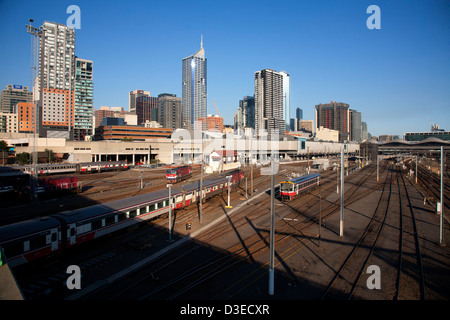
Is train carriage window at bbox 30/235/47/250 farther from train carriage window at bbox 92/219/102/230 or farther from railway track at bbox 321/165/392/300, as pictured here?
railway track at bbox 321/165/392/300

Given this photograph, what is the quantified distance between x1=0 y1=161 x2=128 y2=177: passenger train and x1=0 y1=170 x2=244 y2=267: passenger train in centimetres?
3206

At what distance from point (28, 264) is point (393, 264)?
23.5 meters

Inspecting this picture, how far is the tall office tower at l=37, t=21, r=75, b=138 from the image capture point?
522 feet

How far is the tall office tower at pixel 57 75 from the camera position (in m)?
159

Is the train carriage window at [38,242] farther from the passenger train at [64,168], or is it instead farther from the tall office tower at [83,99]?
the tall office tower at [83,99]

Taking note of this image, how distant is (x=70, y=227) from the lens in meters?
18.4

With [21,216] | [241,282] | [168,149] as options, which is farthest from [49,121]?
[241,282]

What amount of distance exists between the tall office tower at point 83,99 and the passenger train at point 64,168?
4458 inches

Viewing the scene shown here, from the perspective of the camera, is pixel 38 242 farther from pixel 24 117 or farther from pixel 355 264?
pixel 24 117

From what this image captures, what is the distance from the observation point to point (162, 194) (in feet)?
96.1

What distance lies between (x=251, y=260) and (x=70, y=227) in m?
12.6

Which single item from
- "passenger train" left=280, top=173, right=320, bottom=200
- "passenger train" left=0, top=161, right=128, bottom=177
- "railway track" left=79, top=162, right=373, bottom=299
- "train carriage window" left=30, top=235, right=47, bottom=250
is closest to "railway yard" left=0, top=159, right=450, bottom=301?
"railway track" left=79, top=162, right=373, bottom=299

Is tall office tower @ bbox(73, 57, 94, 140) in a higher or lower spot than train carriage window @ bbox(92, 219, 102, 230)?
higher
